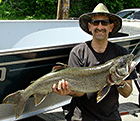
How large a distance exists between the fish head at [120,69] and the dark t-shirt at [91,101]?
0.29 metres

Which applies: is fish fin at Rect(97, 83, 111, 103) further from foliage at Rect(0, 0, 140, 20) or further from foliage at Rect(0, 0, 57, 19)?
foliage at Rect(0, 0, 57, 19)

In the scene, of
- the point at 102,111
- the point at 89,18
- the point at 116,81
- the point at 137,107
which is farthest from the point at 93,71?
the point at 137,107

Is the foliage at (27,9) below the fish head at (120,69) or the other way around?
the other way around

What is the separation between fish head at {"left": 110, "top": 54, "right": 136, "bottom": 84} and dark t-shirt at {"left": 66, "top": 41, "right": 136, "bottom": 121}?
0.29 meters

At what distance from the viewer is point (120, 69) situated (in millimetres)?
2070

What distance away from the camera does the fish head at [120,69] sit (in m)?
2.07

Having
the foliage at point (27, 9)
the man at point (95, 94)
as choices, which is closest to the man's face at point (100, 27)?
the man at point (95, 94)

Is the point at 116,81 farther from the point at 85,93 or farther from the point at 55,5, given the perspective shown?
the point at 55,5

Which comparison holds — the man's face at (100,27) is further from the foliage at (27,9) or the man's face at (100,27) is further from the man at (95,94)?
the foliage at (27,9)

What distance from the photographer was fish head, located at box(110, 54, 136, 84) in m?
2.07

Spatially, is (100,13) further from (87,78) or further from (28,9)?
(28,9)

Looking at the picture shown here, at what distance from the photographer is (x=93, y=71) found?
2.18 metres

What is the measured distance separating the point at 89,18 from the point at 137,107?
2173 millimetres

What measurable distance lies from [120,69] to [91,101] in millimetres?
539
